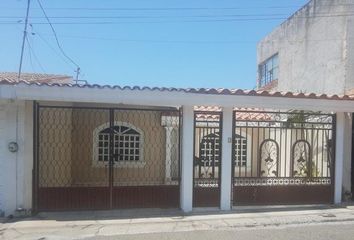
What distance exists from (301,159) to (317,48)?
596 cm

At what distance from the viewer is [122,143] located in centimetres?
1345

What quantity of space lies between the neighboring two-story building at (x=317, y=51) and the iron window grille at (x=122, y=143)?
6.58 m

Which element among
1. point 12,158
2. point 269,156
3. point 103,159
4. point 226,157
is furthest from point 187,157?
point 103,159

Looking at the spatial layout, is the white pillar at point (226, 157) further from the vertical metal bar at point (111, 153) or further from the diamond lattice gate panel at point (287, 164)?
the vertical metal bar at point (111, 153)

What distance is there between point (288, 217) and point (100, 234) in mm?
4148

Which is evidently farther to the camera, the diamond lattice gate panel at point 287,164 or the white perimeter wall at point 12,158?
the diamond lattice gate panel at point 287,164

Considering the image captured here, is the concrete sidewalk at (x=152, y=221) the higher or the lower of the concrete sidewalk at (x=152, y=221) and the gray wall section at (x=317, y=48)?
the lower

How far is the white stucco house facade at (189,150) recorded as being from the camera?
28.8 feet

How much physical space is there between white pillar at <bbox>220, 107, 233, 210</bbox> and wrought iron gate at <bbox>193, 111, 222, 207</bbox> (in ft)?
0.34

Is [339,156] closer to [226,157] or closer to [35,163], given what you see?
[226,157]

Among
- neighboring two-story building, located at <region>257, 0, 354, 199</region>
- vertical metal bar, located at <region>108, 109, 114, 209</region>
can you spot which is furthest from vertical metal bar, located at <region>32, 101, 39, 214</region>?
neighboring two-story building, located at <region>257, 0, 354, 199</region>

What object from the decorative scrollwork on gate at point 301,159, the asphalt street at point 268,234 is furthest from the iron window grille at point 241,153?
the asphalt street at point 268,234

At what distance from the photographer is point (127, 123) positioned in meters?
13.1

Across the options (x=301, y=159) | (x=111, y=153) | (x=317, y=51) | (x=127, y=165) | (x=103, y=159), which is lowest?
(x=127, y=165)
